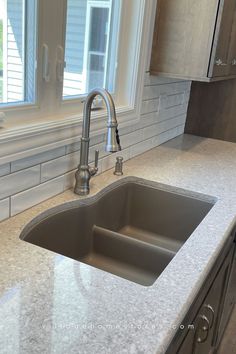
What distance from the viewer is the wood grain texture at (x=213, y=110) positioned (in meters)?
2.51

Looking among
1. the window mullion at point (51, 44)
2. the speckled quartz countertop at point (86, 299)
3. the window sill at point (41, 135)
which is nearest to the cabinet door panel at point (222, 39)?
the window sill at point (41, 135)

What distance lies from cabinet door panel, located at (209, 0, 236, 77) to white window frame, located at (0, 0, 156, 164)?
306 millimetres

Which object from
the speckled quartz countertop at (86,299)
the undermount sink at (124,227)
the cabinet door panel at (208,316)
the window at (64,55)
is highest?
the window at (64,55)

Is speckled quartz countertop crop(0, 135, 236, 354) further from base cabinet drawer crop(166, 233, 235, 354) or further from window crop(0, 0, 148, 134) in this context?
window crop(0, 0, 148, 134)

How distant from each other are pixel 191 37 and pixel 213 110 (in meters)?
0.91

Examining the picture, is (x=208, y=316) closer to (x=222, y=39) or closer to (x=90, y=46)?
(x=90, y=46)

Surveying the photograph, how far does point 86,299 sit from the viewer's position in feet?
2.73

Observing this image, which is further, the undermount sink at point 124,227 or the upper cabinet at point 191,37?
the upper cabinet at point 191,37

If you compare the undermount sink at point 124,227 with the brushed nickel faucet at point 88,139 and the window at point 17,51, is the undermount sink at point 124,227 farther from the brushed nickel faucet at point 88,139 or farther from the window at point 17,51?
the window at point 17,51

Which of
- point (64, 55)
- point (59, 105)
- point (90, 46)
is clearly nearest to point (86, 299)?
point (59, 105)

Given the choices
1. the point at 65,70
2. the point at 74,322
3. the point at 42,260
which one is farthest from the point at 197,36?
the point at 74,322

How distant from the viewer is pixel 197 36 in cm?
173

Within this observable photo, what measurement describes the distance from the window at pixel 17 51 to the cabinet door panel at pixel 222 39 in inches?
35.1

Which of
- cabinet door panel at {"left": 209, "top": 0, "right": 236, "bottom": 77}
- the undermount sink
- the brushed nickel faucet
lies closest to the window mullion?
the brushed nickel faucet
